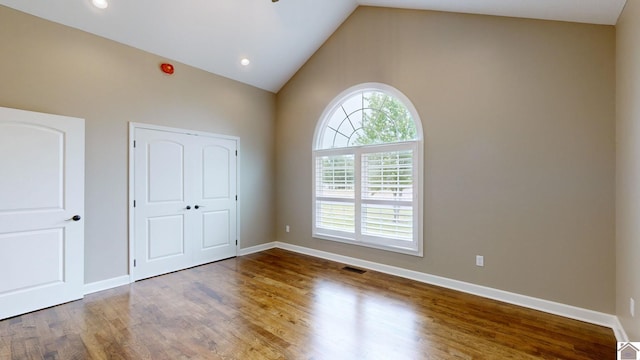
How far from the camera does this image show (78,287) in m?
3.21

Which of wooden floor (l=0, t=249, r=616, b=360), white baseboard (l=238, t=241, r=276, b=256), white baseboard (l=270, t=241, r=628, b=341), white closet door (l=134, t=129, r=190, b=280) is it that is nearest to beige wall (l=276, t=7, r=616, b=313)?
white baseboard (l=270, t=241, r=628, b=341)

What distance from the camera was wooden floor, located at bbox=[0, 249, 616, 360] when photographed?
223 cm

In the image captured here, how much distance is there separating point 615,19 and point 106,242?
5.86 meters

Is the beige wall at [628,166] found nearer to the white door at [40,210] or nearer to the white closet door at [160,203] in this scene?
the white closet door at [160,203]

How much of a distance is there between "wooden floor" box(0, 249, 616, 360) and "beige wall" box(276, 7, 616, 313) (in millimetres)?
476

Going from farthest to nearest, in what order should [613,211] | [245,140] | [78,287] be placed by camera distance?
1. [245,140]
2. [78,287]
3. [613,211]

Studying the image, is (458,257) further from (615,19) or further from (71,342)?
(71,342)

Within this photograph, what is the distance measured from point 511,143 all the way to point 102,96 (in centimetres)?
489

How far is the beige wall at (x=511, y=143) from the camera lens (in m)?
2.70

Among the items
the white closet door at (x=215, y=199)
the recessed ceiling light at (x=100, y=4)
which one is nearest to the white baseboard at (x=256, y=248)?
the white closet door at (x=215, y=199)

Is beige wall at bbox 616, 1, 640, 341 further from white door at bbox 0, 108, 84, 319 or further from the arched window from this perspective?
white door at bbox 0, 108, 84, 319

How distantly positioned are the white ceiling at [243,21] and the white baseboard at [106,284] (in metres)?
3.04

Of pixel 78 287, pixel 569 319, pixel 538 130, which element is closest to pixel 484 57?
pixel 538 130

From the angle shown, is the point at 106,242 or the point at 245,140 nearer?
the point at 106,242
